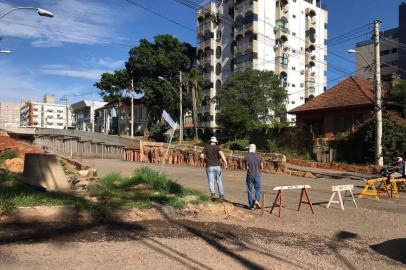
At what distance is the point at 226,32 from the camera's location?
3009 inches

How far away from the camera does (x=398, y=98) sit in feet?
102

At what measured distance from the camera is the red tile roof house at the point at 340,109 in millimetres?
31984

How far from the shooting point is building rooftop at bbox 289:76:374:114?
107 feet

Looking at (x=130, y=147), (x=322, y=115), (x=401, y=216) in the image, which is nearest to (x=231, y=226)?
(x=401, y=216)

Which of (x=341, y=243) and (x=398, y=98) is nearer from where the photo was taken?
(x=341, y=243)

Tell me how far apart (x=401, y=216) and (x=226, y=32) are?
222ft

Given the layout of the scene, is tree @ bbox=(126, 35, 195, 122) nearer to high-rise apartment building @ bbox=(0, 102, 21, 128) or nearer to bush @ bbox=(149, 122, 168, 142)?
bush @ bbox=(149, 122, 168, 142)

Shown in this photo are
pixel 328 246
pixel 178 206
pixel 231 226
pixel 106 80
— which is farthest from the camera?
pixel 106 80

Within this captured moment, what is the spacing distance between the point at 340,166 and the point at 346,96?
8805 millimetres

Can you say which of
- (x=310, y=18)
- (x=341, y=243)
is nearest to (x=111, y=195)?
(x=341, y=243)

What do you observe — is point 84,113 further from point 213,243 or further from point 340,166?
point 213,243

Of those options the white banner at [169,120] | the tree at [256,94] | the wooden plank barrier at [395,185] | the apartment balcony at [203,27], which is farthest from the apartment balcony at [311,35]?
the white banner at [169,120]

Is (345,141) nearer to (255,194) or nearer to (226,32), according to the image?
(255,194)

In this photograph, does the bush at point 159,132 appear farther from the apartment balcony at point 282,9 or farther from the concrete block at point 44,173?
the concrete block at point 44,173
